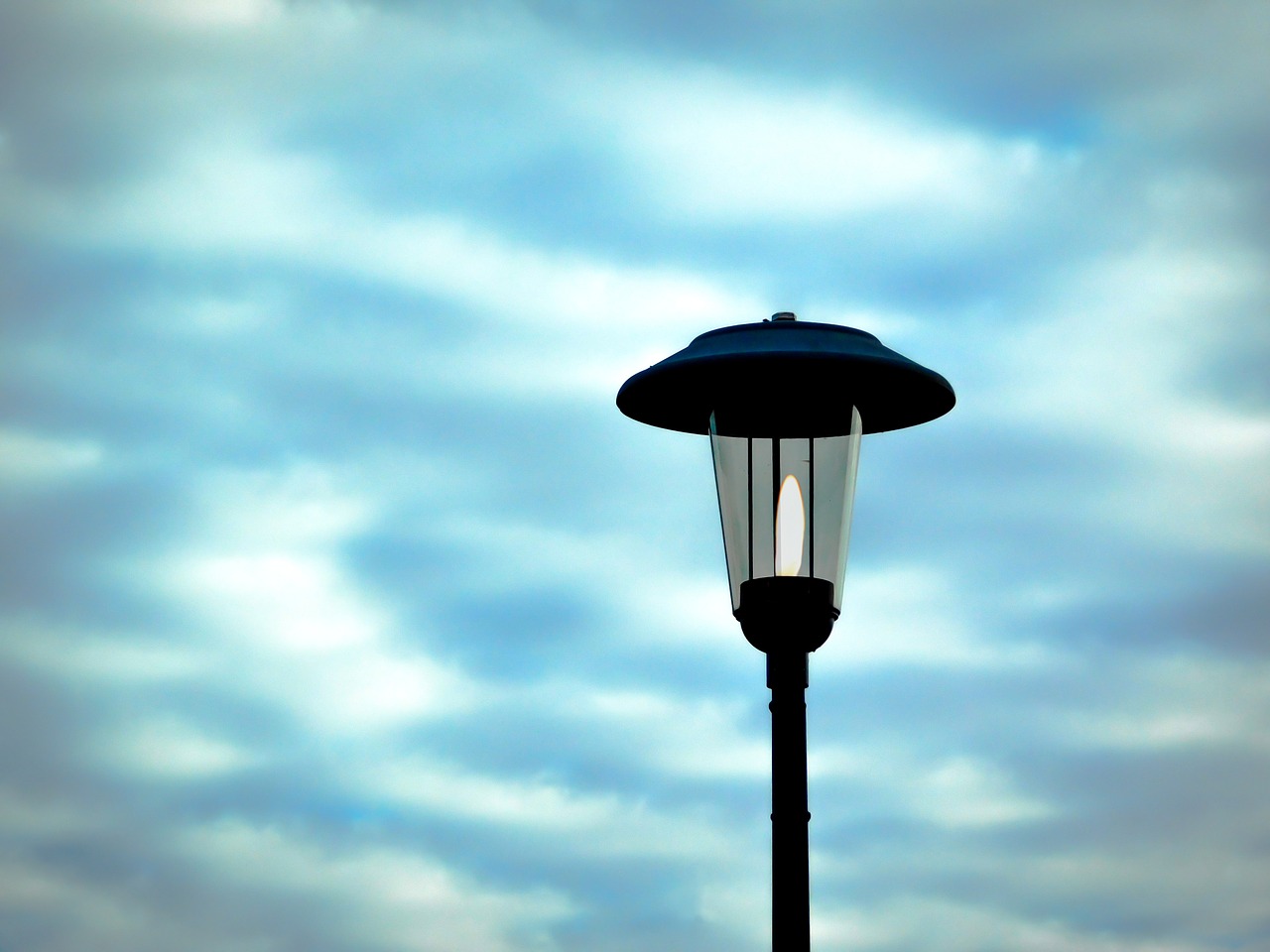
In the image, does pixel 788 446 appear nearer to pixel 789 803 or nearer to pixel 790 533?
pixel 790 533

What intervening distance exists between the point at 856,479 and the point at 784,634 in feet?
2.94

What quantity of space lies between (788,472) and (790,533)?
312 millimetres

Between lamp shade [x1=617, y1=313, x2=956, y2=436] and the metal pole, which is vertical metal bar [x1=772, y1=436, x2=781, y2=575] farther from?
the metal pole

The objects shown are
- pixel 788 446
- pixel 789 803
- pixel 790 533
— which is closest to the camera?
pixel 789 803

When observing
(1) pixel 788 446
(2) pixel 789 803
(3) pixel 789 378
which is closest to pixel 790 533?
(1) pixel 788 446

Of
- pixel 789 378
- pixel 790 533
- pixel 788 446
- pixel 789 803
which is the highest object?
pixel 789 378

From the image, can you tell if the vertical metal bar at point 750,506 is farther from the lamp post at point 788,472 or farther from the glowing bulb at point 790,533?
the glowing bulb at point 790,533

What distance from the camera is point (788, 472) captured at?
10.6 metres

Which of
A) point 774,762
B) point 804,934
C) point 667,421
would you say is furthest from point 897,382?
point 804,934

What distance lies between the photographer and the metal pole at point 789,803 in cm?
1012

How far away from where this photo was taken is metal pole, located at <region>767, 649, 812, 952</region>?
10117mm

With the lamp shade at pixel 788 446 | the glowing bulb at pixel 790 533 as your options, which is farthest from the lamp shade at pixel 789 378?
the glowing bulb at pixel 790 533

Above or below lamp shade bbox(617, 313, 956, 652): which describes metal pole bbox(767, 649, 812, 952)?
below

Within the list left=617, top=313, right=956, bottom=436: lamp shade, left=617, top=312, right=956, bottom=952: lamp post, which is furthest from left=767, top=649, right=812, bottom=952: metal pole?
left=617, top=313, right=956, bottom=436: lamp shade
